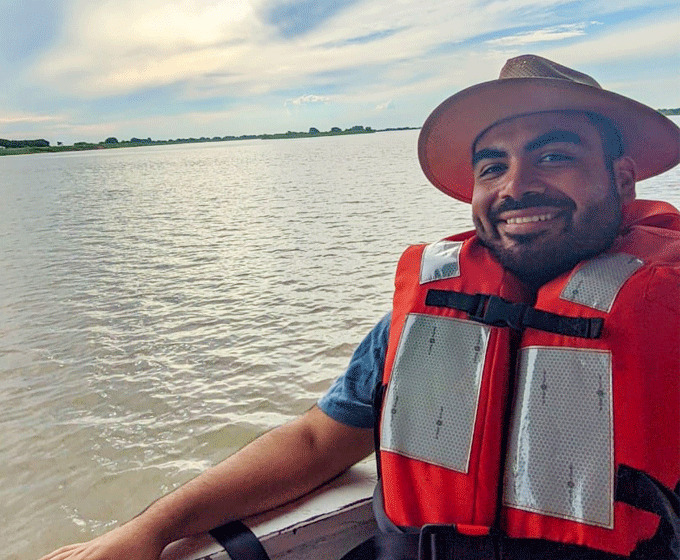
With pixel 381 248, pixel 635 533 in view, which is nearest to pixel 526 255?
pixel 635 533

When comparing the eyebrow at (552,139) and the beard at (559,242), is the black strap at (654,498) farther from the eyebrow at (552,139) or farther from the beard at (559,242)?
the eyebrow at (552,139)

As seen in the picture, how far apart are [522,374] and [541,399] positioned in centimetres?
8

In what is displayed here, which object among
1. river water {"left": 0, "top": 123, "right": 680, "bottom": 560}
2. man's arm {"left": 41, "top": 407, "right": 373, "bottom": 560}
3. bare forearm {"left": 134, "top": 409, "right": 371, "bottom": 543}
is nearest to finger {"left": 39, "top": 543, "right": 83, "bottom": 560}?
man's arm {"left": 41, "top": 407, "right": 373, "bottom": 560}

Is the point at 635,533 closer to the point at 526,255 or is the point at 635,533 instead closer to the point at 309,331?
the point at 526,255

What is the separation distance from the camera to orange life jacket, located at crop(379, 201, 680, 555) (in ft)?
4.14

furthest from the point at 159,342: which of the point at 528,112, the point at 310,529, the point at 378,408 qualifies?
the point at 528,112

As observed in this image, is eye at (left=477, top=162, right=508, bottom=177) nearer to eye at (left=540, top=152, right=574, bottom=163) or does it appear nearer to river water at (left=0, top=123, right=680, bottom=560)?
eye at (left=540, top=152, right=574, bottom=163)

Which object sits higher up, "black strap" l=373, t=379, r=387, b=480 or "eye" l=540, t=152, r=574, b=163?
"eye" l=540, t=152, r=574, b=163

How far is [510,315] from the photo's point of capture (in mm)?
1458

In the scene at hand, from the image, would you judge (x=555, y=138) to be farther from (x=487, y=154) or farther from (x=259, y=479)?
(x=259, y=479)

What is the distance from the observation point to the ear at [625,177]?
170cm

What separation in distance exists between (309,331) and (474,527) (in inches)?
178

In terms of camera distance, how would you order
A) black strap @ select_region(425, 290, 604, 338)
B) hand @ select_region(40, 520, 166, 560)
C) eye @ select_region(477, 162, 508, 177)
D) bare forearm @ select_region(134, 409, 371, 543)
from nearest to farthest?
black strap @ select_region(425, 290, 604, 338) < hand @ select_region(40, 520, 166, 560) < bare forearm @ select_region(134, 409, 371, 543) < eye @ select_region(477, 162, 508, 177)

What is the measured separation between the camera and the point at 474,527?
1.30 m
